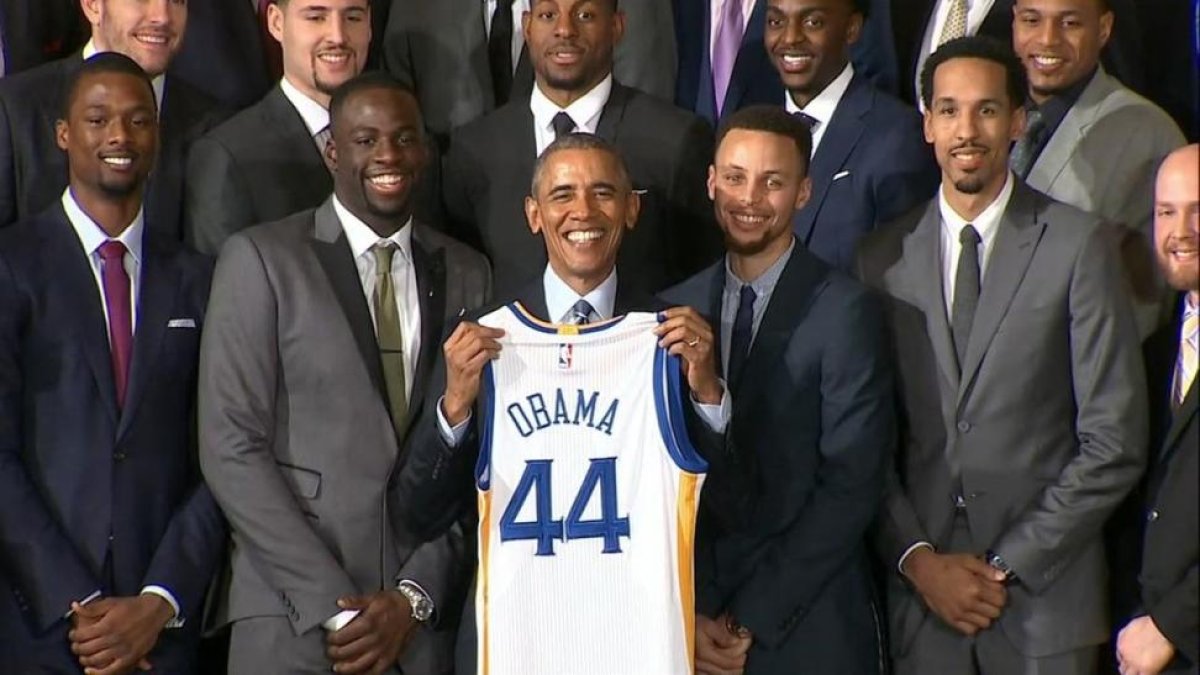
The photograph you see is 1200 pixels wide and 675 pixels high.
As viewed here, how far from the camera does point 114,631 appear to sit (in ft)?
17.6

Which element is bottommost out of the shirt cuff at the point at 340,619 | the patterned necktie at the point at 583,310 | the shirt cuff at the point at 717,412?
the shirt cuff at the point at 340,619

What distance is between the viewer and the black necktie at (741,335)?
5438 mm

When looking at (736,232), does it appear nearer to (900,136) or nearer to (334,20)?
(900,136)

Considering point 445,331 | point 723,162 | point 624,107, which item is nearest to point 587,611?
point 445,331

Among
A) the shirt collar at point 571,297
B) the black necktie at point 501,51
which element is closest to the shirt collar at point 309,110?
the black necktie at point 501,51

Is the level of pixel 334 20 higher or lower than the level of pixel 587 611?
higher

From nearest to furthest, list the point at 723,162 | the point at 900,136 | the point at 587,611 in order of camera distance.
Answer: the point at 587,611, the point at 723,162, the point at 900,136

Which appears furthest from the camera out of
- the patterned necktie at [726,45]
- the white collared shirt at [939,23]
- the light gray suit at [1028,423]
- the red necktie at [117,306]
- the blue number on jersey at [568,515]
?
the patterned necktie at [726,45]

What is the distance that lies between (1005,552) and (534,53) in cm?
195

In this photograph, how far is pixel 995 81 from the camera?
557 centimetres

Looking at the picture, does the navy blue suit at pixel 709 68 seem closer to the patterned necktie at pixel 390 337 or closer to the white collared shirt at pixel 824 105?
the white collared shirt at pixel 824 105

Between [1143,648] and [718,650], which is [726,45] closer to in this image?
[718,650]

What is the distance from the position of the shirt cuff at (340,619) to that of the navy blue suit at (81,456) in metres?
0.39

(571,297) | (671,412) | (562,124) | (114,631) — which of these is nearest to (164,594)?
(114,631)
